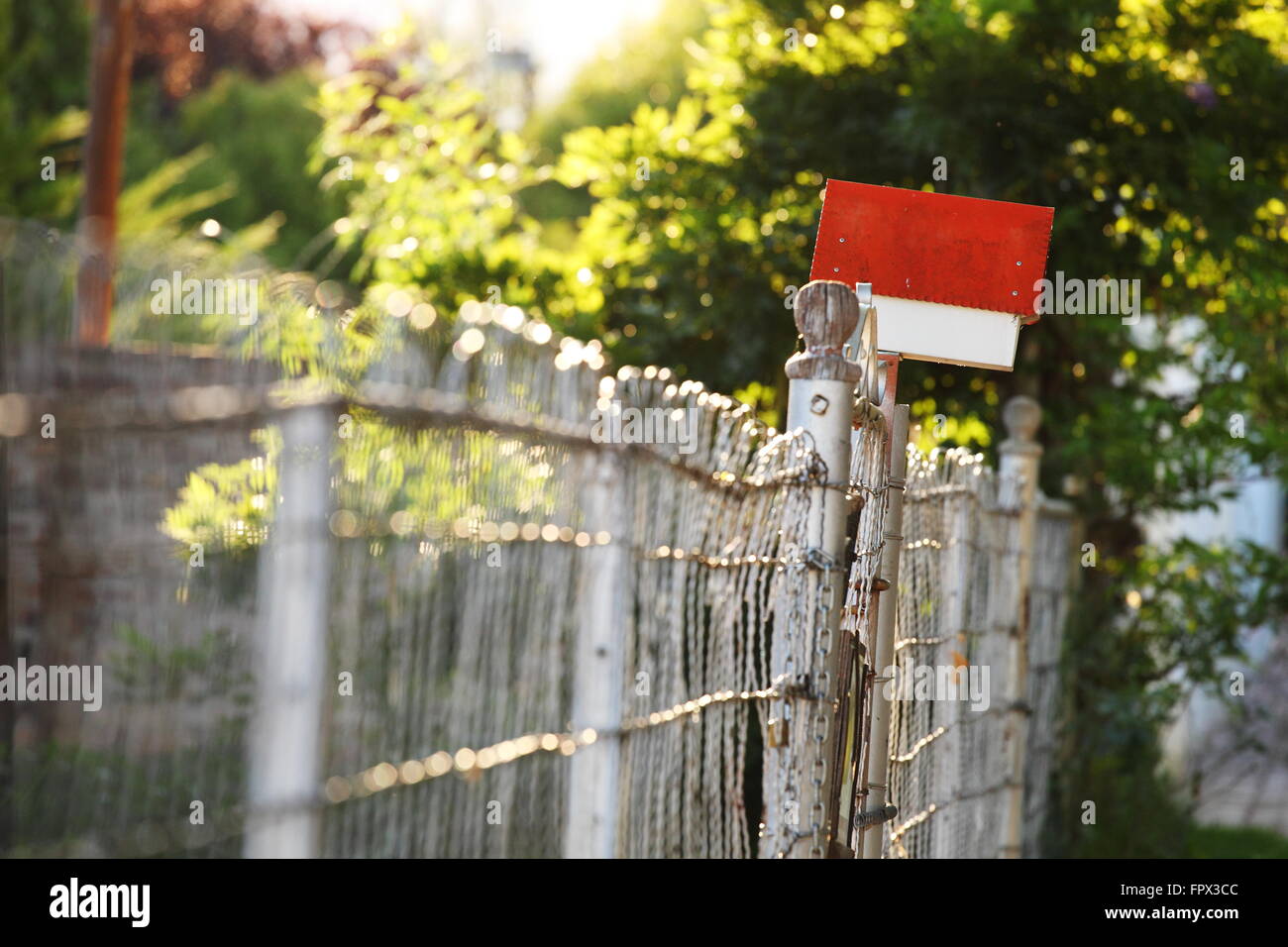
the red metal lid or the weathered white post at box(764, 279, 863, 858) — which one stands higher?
the red metal lid

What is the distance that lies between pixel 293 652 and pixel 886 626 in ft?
7.26

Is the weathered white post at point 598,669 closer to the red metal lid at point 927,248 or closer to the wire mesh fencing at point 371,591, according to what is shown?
the wire mesh fencing at point 371,591

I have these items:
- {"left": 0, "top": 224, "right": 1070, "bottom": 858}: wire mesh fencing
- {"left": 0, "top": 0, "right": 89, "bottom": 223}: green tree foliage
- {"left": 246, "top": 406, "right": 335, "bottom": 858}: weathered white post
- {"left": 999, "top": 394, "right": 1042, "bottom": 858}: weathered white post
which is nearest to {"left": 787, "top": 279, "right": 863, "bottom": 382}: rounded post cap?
{"left": 0, "top": 224, "right": 1070, "bottom": 858}: wire mesh fencing

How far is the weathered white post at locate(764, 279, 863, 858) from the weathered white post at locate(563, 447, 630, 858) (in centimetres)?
65

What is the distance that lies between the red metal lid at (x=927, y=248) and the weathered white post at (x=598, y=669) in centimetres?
144

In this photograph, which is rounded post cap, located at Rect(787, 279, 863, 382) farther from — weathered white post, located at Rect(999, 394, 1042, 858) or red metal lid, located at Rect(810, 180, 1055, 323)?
weathered white post, located at Rect(999, 394, 1042, 858)

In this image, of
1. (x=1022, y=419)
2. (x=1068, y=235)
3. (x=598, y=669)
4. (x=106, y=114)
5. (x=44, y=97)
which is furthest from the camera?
(x=44, y=97)

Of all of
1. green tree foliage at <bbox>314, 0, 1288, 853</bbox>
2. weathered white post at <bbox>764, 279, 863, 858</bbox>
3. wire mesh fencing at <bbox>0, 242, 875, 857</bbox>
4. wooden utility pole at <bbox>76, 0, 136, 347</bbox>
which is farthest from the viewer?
wooden utility pole at <bbox>76, 0, 136, 347</bbox>

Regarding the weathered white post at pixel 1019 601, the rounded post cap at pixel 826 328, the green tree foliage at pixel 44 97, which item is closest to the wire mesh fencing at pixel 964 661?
the weathered white post at pixel 1019 601

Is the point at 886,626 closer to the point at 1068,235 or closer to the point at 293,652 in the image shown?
the point at 293,652

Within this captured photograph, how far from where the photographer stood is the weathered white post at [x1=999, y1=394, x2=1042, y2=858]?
17.3 ft

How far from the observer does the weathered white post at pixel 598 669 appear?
2188mm

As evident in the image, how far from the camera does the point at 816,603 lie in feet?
9.12

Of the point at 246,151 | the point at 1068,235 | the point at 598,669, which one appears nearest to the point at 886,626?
the point at 598,669
